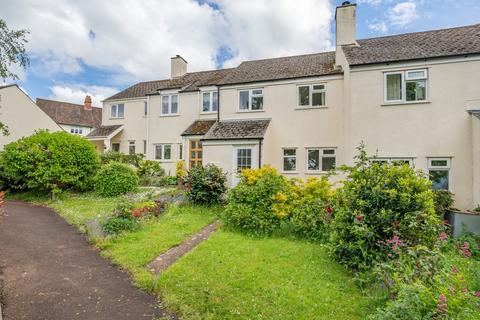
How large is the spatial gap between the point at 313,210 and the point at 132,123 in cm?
1968

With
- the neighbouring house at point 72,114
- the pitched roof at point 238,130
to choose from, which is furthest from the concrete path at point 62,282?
the neighbouring house at point 72,114

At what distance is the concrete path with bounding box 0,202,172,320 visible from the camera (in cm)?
430

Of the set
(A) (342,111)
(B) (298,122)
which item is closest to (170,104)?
(B) (298,122)

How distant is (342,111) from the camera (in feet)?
48.2

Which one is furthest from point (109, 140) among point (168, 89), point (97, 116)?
point (97, 116)

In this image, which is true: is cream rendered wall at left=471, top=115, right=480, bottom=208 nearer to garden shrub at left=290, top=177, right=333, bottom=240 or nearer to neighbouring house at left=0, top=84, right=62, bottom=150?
garden shrub at left=290, top=177, right=333, bottom=240

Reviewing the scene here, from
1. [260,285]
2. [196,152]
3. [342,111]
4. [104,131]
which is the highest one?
[342,111]

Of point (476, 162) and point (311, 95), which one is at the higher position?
point (311, 95)

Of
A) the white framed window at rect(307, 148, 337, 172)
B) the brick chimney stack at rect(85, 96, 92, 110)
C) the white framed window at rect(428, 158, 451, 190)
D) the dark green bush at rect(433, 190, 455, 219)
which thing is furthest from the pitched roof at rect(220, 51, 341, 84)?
the brick chimney stack at rect(85, 96, 92, 110)

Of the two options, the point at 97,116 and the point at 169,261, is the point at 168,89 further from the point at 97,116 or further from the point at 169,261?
the point at 97,116

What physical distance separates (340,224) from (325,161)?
31.3 ft

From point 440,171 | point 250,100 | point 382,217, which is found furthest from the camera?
point 250,100

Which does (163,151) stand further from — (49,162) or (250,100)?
(250,100)

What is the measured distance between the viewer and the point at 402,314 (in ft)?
10.5
